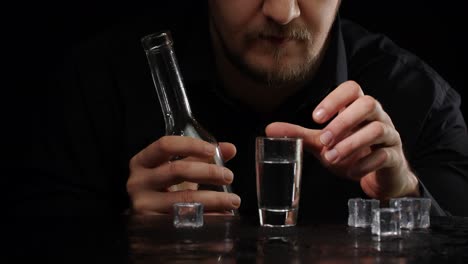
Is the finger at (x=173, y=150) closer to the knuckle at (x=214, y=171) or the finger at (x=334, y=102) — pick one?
the knuckle at (x=214, y=171)

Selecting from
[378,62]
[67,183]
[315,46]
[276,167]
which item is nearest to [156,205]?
[276,167]

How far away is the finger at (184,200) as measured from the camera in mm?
1364

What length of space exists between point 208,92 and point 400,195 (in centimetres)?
56

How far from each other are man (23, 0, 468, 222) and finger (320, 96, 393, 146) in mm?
208

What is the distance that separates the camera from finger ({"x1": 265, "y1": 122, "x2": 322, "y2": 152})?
1.41 metres

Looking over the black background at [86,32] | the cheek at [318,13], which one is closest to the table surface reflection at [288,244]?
the cheek at [318,13]

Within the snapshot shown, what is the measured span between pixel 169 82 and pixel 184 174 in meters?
0.16

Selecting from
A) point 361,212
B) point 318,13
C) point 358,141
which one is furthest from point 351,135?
point 318,13

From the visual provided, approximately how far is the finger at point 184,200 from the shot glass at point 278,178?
0.15 metres

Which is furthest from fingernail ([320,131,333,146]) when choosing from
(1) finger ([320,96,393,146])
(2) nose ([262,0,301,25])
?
(2) nose ([262,0,301,25])

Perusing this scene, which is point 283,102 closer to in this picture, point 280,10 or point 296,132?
point 280,10

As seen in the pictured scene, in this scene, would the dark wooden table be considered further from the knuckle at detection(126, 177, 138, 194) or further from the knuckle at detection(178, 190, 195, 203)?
the knuckle at detection(126, 177, 138, 194)

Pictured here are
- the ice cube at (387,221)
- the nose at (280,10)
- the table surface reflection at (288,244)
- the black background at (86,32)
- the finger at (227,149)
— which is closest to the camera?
the table surface reflection at (288,244)

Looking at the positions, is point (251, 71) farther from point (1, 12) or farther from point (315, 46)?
point (1, 12)
